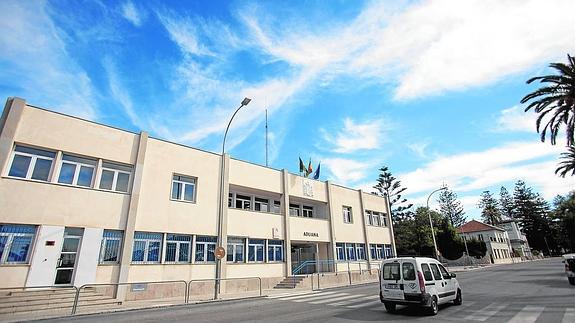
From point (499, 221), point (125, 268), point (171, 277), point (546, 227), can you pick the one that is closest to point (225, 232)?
point (171, 277)

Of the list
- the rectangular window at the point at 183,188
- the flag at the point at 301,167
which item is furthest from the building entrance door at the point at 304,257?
the rectangular window at the point at 183,188

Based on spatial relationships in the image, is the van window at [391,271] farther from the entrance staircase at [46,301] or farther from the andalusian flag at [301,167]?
the andalusian flag at [301,167]

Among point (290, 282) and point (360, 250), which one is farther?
point (360, 250)

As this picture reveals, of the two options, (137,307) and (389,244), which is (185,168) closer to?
(137,307)

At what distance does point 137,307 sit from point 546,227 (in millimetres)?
108980

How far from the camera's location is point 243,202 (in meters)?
23.8

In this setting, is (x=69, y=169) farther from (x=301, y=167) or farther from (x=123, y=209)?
(x=301, y=167)

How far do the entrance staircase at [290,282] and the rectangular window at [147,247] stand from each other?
9.11 meters

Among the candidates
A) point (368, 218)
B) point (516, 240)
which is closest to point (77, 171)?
point (368, 218)

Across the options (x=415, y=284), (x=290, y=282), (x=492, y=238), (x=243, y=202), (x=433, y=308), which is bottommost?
(x=433, y=308)

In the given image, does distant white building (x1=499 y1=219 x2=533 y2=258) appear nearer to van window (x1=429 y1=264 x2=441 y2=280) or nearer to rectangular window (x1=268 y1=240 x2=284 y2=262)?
rectangular window (x1=268 y1=240 x2=284 y2=262)

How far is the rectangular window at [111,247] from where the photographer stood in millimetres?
15359

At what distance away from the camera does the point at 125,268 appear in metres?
15.5

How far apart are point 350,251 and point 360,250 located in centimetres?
178
